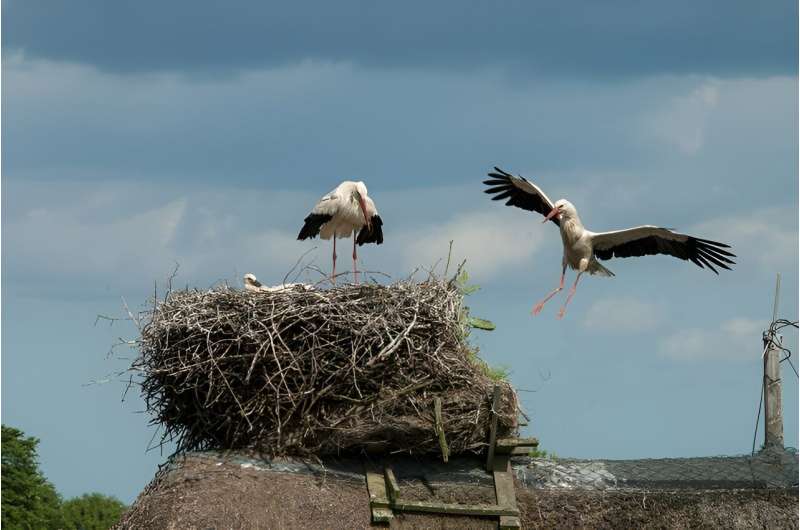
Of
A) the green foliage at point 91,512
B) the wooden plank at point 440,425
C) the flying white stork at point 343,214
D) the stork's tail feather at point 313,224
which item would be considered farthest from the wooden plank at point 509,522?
the green foliage at point 91,512

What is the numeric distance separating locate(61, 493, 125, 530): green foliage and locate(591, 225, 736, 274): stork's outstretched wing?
20.3 meters

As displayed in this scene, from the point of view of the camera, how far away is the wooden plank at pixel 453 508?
9742mm

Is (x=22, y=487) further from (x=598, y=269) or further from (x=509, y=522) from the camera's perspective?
(x=509, y=522)

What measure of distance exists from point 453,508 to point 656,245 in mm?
5105

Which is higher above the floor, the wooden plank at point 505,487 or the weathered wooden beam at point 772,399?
the weathered wooden beam at point 772,399

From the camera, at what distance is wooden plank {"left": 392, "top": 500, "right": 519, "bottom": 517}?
974cm

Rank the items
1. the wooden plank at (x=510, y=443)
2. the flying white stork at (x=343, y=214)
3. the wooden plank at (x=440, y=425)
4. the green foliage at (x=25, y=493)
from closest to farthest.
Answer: the wooden plank at (x=440, y=425) → the wooden plank at (x=510, y=443) → the flying white stork at (x=343, y=214) → the green foliage at (x=25, y=493)

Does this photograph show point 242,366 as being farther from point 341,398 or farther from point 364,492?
point 364,492

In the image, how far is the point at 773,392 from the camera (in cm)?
1157

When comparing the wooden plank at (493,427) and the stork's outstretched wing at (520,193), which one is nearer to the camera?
the wooden plank at (493,427)

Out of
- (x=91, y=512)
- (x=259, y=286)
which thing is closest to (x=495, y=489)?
(x=259, y=286)

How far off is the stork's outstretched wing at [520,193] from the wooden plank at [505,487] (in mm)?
4535

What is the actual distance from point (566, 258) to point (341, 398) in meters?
5.19

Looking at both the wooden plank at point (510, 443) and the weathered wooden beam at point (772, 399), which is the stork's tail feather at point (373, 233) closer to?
the wooden plank at point (510, 443)
